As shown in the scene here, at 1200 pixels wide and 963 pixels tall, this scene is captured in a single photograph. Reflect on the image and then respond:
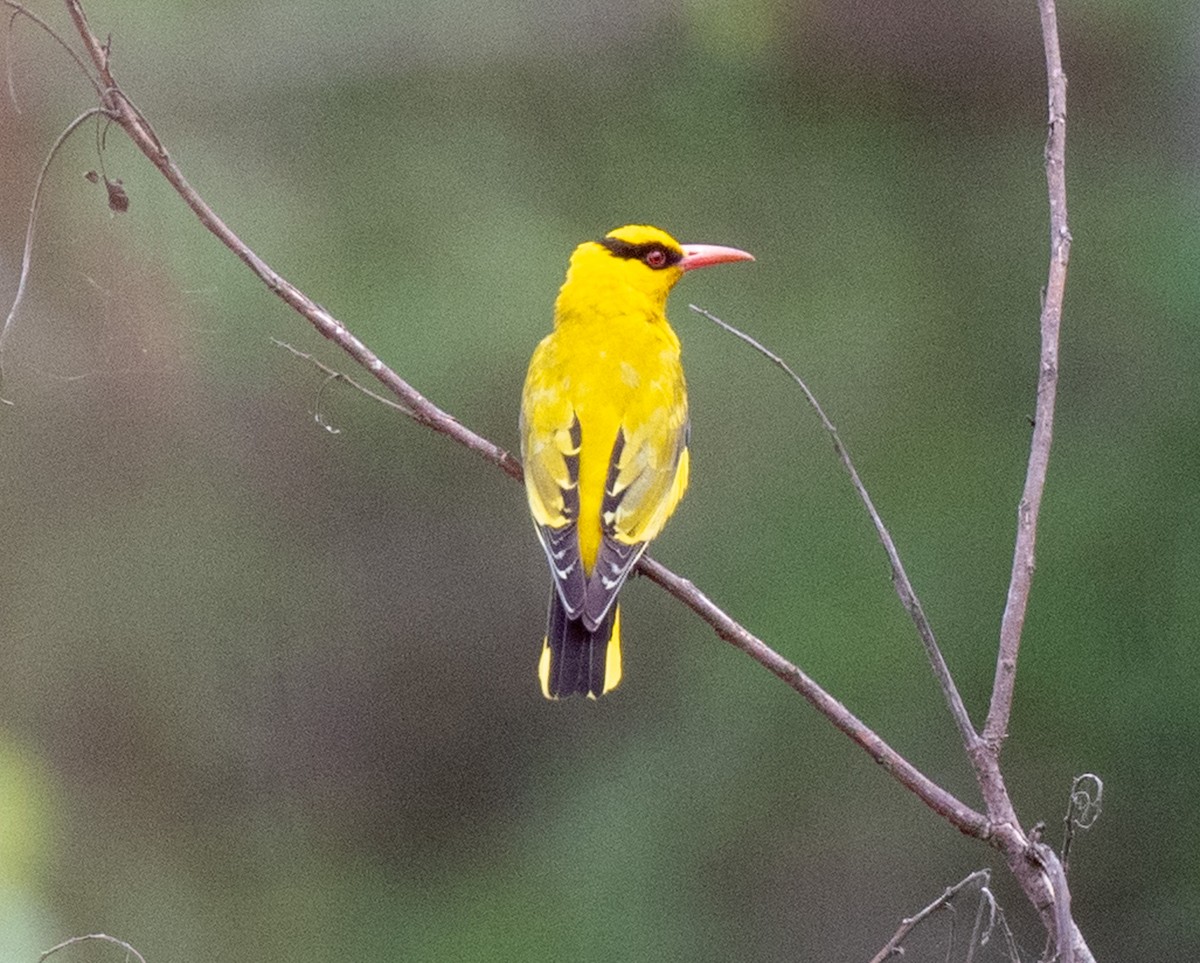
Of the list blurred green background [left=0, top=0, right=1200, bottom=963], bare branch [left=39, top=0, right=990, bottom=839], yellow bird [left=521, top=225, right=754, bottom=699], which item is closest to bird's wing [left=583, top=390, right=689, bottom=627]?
yellow bird [left=521, top=225, right=754, bottom=699]

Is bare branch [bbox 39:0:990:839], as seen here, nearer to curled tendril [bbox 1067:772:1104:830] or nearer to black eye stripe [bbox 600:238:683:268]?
curled tendril [bbox 1067:772:1104:830]

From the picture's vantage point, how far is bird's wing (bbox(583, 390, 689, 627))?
196cm

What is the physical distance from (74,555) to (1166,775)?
187 cm

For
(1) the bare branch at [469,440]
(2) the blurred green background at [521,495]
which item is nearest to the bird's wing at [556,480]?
(1) the bare branch at [469,440]

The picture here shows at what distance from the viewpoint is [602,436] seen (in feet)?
7.01

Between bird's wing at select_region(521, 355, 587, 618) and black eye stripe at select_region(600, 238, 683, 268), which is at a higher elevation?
black eye stripe at select_region(600, 238, 683, 268)

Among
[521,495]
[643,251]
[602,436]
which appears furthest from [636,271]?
[521,495]

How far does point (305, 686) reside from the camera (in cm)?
265

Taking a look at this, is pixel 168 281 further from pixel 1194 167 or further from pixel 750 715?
pixel 1194 167

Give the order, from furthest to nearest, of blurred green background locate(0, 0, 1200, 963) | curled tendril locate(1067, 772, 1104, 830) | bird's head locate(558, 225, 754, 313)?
1. blurred green background locate(0, 0, 1200, 963)
2. bird's head locate(558, 225, 754, 313)
3. curled tendril locate(1067, 772, 1104, 830)

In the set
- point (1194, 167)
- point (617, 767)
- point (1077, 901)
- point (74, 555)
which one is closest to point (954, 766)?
point (1077, 901)

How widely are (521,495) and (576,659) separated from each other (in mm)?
938

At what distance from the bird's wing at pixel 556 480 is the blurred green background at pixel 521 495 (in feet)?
1.97

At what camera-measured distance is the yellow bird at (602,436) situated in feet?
6.44
